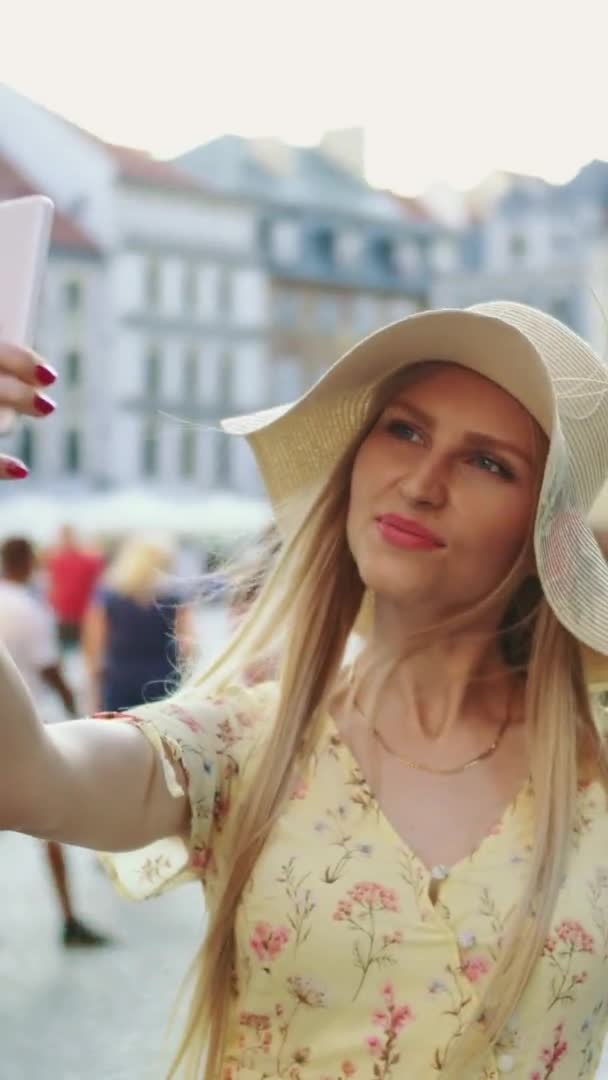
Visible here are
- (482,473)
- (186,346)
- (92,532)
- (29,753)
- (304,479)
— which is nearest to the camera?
(29,753)

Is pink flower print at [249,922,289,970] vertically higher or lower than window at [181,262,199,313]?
lower

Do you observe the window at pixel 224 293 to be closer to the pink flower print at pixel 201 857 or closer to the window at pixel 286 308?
the window at pixel 286 308

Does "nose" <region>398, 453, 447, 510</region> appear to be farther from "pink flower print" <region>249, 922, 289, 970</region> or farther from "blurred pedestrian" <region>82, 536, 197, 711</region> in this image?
"blurred pedestrian" <region>82, 536, 197, 711</region>

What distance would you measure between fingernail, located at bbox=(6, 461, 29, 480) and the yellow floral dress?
0.51m

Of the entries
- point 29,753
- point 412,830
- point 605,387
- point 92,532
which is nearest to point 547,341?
point 605,387

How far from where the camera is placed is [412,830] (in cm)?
167

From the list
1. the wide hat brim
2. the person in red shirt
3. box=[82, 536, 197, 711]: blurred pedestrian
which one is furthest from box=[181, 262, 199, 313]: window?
the wide hat brim

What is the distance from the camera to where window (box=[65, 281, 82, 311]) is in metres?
37.2

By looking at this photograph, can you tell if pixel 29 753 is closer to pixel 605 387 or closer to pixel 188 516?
pixel 605 387

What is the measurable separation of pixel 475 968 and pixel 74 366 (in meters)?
37.1

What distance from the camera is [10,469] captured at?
1106mm

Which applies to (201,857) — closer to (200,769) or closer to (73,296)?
(200,769)

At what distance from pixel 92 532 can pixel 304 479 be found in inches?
953

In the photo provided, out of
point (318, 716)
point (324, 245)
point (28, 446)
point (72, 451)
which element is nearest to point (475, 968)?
point (318, 716)
